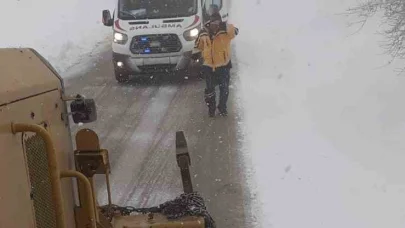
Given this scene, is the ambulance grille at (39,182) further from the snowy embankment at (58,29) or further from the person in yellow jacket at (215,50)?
the snowy embankment at (58,29)

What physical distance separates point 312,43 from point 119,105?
7985mm

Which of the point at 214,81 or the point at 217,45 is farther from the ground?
the point at 217,45

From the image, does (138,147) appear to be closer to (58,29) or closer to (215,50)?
(215,50)

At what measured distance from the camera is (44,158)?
2.97 metres

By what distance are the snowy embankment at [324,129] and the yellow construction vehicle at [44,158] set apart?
2.65m

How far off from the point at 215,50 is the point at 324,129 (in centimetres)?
227

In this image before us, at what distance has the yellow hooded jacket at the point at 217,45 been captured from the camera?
928 centimetres

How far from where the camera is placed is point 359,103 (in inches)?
415

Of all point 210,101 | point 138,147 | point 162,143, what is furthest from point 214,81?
point 138,147

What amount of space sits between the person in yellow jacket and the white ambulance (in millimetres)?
2530

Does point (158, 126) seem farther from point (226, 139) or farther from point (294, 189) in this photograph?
point (294, 189)

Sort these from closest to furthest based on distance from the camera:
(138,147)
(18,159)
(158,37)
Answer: (18,159) < (138,147) < (158,37)

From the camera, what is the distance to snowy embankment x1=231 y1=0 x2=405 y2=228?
6.45 m

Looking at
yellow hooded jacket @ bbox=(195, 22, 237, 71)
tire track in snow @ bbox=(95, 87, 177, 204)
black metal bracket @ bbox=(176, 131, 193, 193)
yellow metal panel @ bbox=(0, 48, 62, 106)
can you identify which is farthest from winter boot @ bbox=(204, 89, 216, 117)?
yellow metal panel @ bbox=(0, 48, 62, 106)
